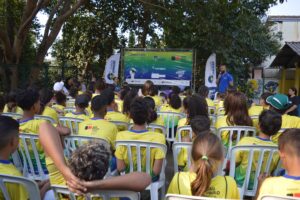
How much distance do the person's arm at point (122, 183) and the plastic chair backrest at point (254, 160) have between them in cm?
175

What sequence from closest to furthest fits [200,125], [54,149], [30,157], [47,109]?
[54,149] → [200,125] → [30,157] → [47,109]

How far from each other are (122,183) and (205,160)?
620 millimetres

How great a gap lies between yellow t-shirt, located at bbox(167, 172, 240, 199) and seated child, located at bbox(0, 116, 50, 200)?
0.96 metres

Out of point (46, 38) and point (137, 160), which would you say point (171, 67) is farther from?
point (137, 160)

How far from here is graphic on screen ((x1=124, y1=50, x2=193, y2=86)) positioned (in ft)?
46.4

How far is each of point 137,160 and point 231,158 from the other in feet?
3.00

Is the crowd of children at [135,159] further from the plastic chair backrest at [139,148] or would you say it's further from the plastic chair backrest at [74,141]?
the plastic chair backrest at [74,141]

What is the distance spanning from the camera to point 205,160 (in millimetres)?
2424

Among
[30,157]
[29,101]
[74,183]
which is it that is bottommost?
[30,157]

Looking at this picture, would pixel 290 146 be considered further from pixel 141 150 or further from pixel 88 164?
pixel 141 150

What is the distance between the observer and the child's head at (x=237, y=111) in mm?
4932

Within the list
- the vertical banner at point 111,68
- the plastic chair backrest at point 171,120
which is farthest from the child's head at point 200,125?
the vertical banner at point 111,68

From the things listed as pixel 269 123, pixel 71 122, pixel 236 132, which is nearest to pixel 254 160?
pixel 269 123

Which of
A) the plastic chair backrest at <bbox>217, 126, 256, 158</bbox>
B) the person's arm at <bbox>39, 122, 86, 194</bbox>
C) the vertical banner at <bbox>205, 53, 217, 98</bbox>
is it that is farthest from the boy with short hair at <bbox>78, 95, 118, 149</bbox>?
the vertical banner at <bbox>205, 53, 217, 98</bbox>
